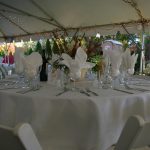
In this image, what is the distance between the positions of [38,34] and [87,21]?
204 centimetres

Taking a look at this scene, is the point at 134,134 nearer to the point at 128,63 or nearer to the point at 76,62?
the point at 76,62

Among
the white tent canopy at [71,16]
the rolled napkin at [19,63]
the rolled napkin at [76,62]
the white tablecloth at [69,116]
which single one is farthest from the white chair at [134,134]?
the white tent canopy at [71,16]

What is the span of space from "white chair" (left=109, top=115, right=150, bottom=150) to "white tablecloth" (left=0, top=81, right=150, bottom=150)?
379mm

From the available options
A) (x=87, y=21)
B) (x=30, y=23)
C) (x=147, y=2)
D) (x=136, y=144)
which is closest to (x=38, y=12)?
(x=30, y=23)

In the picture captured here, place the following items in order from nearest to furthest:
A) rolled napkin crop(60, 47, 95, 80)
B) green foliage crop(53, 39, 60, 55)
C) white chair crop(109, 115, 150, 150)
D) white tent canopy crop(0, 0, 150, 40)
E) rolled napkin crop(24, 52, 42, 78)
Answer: white chair crop(109, 115, 150, 150)
rolled napkin crop(60, 47, 95, 80)
rolled napkin crop(24, 52, 42, 78)
green foliage crop(53, 39, 60, 55)
white tent canopy crop(0, 0, 150, 40)

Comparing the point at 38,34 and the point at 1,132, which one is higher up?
the point at 38,34

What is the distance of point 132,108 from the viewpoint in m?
1.68

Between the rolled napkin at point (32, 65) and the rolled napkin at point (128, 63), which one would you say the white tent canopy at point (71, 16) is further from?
the rolled napkin at point (32, 65)

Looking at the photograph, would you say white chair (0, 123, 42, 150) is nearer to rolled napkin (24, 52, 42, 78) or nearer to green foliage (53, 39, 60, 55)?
rolled napkin (24, 52, 42, 78)

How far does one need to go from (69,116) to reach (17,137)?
26.3 inches

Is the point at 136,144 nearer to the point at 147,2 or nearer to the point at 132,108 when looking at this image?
the point at 132,108

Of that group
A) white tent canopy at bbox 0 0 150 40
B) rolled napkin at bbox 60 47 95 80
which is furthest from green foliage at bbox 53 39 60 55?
white tent canopy at bbox 0 0 150 40

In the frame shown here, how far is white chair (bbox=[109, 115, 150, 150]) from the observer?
1.01 m

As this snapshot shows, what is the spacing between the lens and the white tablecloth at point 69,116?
1480mm
